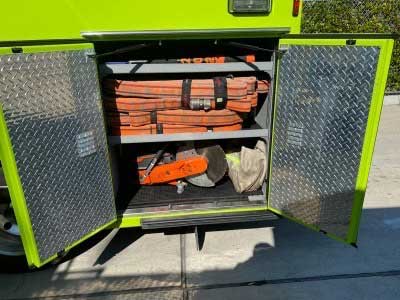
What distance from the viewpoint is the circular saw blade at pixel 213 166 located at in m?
3.21

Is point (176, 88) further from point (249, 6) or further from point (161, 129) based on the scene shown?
point (249, 6)

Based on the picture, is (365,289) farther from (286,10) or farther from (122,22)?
(122,22)

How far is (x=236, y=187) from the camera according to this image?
3184 mm

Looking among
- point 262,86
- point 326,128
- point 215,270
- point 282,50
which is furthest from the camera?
point 262,86

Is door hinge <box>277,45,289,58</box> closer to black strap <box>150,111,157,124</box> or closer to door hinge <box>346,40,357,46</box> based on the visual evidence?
door hinge <box>346,40,357,46</box>

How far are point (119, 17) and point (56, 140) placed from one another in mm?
939

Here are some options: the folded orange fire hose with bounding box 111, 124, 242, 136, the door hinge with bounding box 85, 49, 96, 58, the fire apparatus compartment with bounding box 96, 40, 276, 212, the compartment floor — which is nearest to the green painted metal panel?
the door hinge with bounding box 85, 49, 96, 58

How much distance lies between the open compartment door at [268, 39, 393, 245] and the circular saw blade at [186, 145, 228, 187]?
512 millimetres

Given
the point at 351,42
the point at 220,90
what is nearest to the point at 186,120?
the point at 220,90

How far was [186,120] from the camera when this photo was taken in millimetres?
2955

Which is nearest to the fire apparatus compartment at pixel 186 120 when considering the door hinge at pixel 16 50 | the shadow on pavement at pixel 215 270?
the shadow on pavement at pixel 215 270

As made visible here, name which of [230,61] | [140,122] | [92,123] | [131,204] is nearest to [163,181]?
[131,204]

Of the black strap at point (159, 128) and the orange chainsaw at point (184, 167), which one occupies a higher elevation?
the black strap at point (159, 128)

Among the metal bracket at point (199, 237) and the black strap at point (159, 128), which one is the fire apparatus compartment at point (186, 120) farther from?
the metal bracket at point (199, 237)
